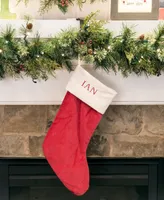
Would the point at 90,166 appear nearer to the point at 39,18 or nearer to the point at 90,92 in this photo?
the point at 90,92

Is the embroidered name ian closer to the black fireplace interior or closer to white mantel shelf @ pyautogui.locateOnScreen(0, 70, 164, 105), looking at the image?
white mantel shelf @ pyautogui.locateOnScreen(0, 70, 164, 105)

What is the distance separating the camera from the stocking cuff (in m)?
1.53

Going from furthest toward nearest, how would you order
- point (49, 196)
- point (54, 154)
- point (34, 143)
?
1. point (49, 196)
2. point (34, 143)
3. point (54, 154)

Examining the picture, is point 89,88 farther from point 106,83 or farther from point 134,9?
point 134,9

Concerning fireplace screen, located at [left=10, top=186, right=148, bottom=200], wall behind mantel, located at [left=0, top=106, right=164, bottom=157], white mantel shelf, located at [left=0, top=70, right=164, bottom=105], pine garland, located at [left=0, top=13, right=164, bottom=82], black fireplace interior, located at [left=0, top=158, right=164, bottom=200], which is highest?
pine garland, located at [left=0, top=13, right=164, bottom=82]

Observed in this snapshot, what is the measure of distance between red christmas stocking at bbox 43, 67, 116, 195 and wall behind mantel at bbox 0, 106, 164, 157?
22cm

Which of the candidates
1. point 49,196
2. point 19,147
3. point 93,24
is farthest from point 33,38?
point 49,196

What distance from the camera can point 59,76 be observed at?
5.19 ft

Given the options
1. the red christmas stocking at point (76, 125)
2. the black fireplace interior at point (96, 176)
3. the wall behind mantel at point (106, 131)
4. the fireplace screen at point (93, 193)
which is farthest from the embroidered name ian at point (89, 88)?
the fireplace screen at point (93, 193)

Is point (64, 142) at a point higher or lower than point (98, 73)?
lower

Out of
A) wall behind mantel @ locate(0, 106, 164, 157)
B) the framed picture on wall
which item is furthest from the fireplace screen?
the framed picture on wall

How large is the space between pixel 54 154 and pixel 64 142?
7 centimetres

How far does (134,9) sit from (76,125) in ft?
1.84

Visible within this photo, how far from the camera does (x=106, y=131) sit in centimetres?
181
